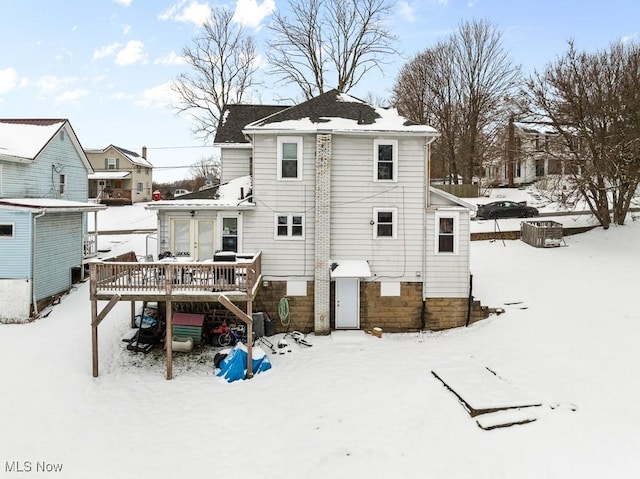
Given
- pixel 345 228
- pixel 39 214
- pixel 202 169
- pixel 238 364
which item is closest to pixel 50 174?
pixel 39 214

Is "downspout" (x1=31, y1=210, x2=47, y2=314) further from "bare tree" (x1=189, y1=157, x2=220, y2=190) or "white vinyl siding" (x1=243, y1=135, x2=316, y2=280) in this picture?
"bare tree" (x1=189, y1=157, x2=220, y2=190)

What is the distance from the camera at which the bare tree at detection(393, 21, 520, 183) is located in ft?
119

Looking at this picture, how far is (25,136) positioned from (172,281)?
14.0 m

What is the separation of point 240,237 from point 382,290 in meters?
5.74

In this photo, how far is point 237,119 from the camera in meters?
19.6

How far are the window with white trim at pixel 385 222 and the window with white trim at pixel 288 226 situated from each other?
2789mm

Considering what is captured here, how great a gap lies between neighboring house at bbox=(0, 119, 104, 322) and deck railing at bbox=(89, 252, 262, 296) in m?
5.89

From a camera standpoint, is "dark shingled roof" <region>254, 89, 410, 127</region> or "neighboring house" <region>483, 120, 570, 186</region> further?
"neighboring house" <region>483, 120, 570, 186</region>

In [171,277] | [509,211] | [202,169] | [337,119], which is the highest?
[202,169]

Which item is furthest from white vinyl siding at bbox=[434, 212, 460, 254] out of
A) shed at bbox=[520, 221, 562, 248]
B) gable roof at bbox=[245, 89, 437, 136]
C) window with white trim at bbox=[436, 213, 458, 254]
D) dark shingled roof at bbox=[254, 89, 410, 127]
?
shed at bbox=[520, 221, 562, 248]

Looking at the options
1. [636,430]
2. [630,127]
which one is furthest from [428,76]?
[636,430]

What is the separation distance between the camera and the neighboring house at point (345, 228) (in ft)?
49.5

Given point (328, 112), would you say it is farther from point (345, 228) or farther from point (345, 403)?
point (345, 403)

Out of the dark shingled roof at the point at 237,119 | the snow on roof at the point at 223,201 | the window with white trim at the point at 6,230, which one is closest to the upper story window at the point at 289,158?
the snow on roof at the point at 223,201
